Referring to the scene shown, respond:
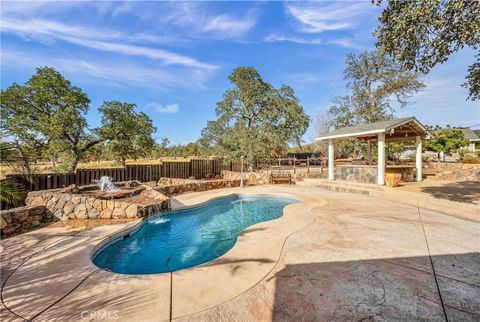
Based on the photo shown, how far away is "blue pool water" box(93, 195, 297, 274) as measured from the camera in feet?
15.6

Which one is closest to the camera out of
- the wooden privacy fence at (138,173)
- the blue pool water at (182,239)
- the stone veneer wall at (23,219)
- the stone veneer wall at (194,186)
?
the blue pool water at (182,239)

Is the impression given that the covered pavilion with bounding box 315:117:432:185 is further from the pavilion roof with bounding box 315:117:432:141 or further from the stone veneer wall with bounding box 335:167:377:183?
the stone veneer wall with bounding box 335:167:377:183

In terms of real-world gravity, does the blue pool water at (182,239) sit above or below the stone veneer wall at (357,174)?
below

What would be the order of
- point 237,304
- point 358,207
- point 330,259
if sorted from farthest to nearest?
1. point 358,207
2. point 330,259
3. point 237,304

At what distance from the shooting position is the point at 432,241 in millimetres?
4574

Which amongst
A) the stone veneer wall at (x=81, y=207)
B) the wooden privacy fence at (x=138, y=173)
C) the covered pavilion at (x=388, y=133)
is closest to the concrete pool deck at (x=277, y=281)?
the stone veneer wall at (x=81, y=207)

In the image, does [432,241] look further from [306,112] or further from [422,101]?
[422,101]

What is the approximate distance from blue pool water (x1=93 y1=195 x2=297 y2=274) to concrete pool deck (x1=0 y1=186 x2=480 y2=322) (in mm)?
752

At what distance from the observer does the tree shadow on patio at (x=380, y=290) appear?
2504 mm

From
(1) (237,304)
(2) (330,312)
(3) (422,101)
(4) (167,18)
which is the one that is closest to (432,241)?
(2) (330,312)

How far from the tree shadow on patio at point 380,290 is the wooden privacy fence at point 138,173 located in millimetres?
7695

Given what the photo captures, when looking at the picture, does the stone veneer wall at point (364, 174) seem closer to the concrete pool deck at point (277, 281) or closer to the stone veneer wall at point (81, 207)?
the concrete pool deck at point (277, 281)

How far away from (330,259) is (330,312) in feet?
4.67

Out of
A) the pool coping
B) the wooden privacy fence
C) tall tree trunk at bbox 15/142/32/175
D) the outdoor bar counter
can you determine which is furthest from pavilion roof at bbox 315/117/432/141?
tall tree trunk at bbox 15/142/32/175
